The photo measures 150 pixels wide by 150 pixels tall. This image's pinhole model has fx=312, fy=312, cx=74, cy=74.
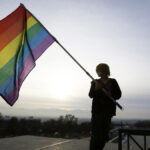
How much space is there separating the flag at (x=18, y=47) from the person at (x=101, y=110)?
1.52 meters

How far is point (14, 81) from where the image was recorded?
523cm

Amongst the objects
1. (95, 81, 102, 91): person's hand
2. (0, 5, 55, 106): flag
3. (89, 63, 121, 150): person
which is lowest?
(89, 63, 121, 150): person

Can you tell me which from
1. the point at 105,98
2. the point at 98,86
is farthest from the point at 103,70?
the point at 105,98

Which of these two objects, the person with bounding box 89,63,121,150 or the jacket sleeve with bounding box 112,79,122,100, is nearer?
the person with bounding box 89,63,121,150

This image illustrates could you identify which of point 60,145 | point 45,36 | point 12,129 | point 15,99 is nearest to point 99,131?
point 15,99

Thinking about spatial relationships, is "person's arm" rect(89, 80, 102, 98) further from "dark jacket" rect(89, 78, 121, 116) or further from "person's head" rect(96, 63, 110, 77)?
"person's head" rect(96, 63, 110, 77)

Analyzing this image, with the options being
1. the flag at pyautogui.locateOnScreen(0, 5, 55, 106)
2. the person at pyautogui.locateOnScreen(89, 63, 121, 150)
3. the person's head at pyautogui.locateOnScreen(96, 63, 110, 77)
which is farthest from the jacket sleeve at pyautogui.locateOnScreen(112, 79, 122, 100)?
the flag at pyautogui.locateOnScreen(0, 5, 55, 106)

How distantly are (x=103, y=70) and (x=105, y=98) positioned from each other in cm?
41

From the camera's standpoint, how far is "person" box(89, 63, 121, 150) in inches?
165

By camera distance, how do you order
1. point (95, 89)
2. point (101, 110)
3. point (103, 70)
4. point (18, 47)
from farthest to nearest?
point (18, 47) < point (103, 70) < point (95, 89) < point (101, 110)

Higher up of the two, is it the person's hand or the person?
the person's hand

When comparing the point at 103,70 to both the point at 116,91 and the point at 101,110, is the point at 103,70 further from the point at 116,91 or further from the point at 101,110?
the point at 101,110

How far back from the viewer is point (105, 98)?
4.26 metres

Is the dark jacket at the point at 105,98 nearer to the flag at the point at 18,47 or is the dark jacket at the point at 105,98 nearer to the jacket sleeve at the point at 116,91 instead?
the jacket sleeve at the point at 116,91
